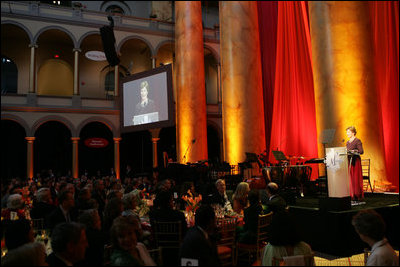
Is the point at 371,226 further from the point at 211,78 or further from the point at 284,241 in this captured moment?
the point at 211,78

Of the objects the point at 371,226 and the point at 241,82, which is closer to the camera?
the point at 371,226

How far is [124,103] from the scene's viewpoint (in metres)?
14.4

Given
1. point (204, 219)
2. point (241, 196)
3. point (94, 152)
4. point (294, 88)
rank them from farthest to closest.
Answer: point (94, 152) < point (294, 88) < point (241, 196) < point (204, 219)

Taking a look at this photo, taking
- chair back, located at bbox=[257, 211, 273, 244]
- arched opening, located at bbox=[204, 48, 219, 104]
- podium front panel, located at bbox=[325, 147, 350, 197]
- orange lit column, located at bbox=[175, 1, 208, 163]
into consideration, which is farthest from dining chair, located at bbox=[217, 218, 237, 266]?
arched opening, located at bbox=[204, 48, 219, 104]

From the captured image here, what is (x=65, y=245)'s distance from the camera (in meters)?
2.19

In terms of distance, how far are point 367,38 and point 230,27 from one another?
447cm

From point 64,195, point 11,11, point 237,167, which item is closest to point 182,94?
point 237,167

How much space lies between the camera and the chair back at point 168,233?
3.68 meters

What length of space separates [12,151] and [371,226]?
1922cm

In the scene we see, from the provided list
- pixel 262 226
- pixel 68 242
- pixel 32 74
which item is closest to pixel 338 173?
pixel 262 226

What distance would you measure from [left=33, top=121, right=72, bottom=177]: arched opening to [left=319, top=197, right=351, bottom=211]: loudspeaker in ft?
53.5

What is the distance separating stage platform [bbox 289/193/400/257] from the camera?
14.6 feet

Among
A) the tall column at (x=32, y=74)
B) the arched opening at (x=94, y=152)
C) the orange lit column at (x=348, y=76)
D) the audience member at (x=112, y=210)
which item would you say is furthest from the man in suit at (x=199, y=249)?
the arched opening at (x=94, y=152)

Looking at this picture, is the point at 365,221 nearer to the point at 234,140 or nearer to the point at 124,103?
the point at 234,140
